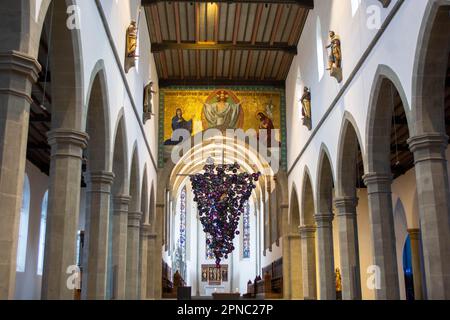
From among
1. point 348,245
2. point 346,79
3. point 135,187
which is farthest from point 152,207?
point 346,79

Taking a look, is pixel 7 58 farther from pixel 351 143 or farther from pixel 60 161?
pixel 351 143

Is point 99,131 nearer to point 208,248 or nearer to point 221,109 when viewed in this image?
point 208,248

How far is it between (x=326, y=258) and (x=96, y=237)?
7188 millimetres

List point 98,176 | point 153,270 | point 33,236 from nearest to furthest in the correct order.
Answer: point 98,176 → point 33,236 → point 153,270

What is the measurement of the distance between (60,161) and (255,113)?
46.1 ft

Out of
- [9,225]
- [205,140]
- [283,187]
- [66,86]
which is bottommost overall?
[9,225]

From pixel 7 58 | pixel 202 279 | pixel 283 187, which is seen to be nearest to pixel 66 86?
pixel 7 58

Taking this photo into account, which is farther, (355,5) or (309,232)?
(309,232)

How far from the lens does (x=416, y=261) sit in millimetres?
19297

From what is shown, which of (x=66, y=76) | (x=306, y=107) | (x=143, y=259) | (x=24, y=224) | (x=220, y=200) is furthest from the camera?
(x=24, y=224)

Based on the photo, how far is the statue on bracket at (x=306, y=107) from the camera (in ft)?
54.4

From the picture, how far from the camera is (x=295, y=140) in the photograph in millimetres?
19344

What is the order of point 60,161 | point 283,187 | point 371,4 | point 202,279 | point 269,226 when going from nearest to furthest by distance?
1. point 60,161
2. point 371,4
3. point 283,187
4. point 269,226
5. point 202,279

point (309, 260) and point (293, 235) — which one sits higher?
point (293, 235)
